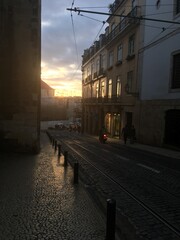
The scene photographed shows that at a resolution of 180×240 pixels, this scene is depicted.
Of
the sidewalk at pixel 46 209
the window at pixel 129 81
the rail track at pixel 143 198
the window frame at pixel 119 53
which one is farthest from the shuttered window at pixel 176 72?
the window frame at pixel 119 53

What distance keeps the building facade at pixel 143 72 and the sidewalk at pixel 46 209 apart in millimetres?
6813

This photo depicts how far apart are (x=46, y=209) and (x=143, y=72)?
20384 mm

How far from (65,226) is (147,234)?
133cm

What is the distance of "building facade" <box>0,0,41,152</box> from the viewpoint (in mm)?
14852

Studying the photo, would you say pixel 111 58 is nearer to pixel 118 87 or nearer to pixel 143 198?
pixel 118 87

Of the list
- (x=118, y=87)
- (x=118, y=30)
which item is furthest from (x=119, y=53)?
(x=118, y=87)

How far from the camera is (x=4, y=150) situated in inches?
584

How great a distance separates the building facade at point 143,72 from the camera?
66.0ft

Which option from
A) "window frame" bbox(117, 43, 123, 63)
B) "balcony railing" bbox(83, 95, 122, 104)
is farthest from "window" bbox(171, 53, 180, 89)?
"window frame" bbox(117, 43, 123, 63)

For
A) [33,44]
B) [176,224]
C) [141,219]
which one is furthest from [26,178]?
[33,44]

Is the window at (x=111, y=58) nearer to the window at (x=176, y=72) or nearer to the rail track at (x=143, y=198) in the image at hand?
the window at (x=176, y=72)

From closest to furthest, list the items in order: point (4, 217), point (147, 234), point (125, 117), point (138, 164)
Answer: point (147, 234) → point (4, 217) → point (138, 164) → point (125, 117)

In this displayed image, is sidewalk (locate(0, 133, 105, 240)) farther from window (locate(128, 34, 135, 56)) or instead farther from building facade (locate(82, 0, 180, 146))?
window (locate(128, 34, 135, 56))

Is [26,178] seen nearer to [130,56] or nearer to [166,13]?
[166,13]
